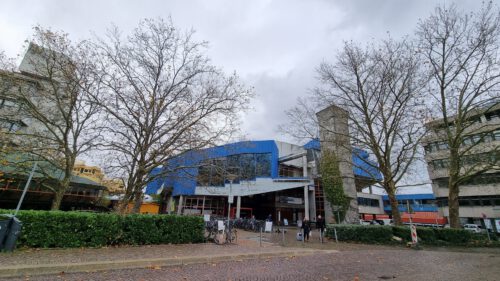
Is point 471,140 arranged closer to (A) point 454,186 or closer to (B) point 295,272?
(A) point 454,186

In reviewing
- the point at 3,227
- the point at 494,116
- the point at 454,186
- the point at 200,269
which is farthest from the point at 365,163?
the point at 494,116

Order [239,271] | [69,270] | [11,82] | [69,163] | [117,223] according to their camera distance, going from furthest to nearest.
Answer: [69,163], [11,82], [117,223], [239,271], [69,270]

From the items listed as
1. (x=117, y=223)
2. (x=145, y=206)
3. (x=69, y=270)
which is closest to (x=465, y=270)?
(x=69, y=270)

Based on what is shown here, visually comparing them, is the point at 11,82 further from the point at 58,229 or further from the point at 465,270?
the point at 465,270

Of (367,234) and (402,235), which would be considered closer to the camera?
(367,234)

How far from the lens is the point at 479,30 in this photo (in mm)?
14211

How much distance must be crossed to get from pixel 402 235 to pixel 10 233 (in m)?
19.3

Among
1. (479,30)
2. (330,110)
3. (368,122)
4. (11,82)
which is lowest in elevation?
(11,82)

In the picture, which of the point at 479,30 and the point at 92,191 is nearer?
the point at 479,30

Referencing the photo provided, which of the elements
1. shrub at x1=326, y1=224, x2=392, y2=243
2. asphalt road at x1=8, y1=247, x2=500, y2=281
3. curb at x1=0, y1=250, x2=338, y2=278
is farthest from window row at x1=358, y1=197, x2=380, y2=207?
curb at x1=0, y1=250, x2=338, y2=278

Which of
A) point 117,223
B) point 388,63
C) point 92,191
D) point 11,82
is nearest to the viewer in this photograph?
point 117,223

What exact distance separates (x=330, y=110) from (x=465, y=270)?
12928 millimetres

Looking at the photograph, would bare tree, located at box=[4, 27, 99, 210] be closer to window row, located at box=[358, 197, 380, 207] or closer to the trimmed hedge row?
the trimmed hedge row

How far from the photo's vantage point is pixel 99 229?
927cm
